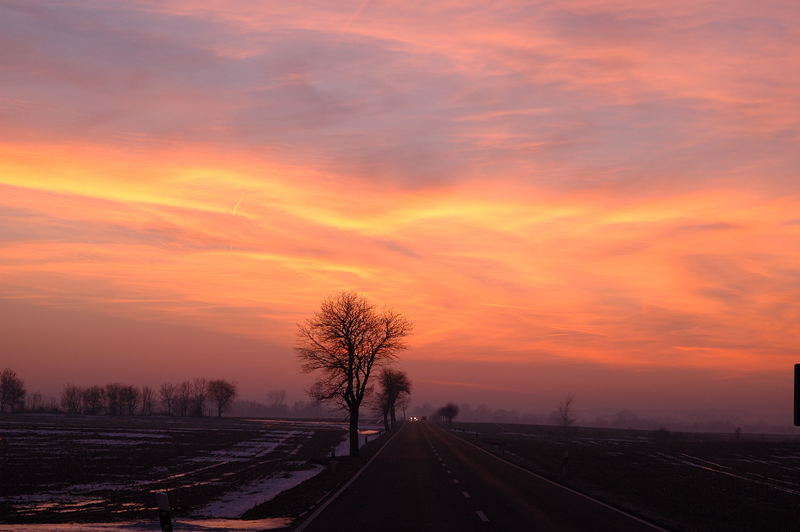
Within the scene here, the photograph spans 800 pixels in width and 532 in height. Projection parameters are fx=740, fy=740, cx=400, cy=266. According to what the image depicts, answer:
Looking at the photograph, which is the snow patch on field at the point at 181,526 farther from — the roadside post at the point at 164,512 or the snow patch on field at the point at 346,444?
the snow patch on field at the point at 346,444

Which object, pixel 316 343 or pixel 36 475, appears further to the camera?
pixel 316 343

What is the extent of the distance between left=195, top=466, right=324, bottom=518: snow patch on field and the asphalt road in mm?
3056

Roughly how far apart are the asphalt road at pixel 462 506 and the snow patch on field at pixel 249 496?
3.06m

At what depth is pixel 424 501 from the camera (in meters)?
24.2

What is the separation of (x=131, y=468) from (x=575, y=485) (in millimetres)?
26097

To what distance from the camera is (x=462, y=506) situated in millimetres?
22750

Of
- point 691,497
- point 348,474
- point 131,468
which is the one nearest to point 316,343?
point 131,468

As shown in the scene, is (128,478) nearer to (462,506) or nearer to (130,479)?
(130,479)

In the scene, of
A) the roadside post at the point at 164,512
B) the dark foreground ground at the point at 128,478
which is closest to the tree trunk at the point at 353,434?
the dark foreground ground at the point at 128,478

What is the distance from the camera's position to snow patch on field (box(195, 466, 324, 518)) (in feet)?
76.5

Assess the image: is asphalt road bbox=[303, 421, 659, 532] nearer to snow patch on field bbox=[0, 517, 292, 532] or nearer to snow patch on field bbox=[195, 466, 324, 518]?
snow patch on field bbox=[0, 517, 292, 532]

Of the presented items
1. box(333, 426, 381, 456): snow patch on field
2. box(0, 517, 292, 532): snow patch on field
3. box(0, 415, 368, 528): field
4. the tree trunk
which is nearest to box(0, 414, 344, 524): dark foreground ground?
box(0, 415, 368, 528): field

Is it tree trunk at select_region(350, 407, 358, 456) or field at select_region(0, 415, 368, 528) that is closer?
field at select_region(0, 415, 368, 528)

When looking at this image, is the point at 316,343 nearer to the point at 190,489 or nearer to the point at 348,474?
the point at 348,474
